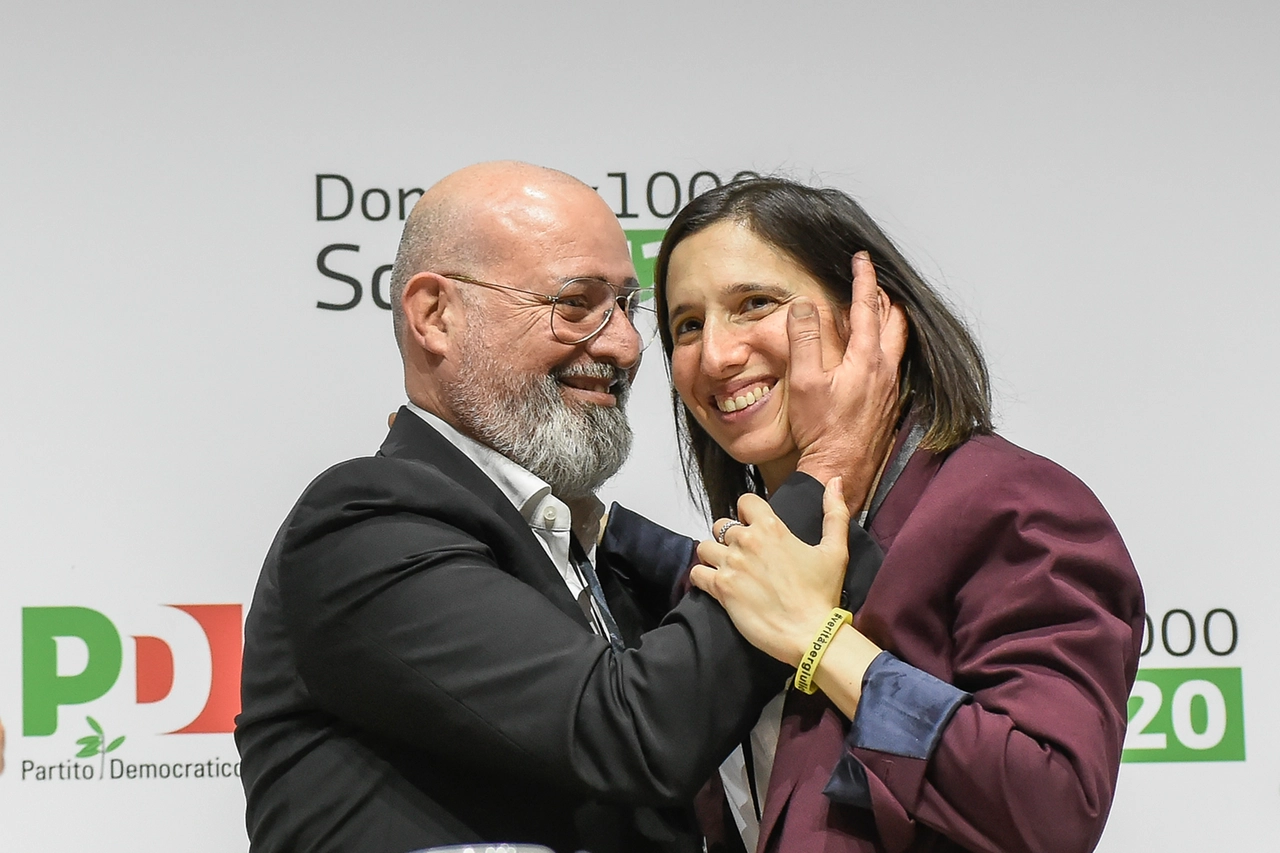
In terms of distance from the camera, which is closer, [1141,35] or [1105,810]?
[1105,810]

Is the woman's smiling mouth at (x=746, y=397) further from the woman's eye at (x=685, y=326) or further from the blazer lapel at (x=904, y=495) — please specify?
the blazer lapel at (x=904, y=495)

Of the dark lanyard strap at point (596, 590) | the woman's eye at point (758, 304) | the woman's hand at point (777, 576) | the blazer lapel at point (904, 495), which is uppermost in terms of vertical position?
the woman's eye at point (758, 304)

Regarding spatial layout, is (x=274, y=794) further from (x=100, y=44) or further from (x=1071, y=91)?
(x=1071, y=91)

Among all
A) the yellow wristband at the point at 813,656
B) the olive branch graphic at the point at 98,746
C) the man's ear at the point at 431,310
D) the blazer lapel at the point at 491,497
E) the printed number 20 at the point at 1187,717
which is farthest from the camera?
the printed number 20 at the point at 1187,717

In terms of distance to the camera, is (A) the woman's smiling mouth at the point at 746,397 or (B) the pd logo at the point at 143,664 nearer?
(A) the woman's smiling mouth at the point at 746,397

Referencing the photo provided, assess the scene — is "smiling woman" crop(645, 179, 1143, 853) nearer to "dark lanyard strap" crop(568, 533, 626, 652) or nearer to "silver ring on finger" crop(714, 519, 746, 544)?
"silver ring on finger" crop(714, 519, 746, 544)

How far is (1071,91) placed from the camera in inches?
117

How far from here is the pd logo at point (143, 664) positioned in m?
2.71

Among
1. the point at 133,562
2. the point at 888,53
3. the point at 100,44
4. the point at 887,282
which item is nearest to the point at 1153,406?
the point at 888,53

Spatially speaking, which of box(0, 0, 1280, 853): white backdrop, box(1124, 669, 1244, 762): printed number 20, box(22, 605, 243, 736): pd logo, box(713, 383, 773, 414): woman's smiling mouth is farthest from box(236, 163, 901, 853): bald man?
box(1124, 669, 1244, 762): printed number 20

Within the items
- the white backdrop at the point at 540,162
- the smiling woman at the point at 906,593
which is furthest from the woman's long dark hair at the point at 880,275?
the white backdrop at the point at 540,162

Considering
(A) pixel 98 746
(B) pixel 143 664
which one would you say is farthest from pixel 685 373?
(A) pixel 98 746

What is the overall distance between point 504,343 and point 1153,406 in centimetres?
165

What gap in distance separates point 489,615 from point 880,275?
72 cm
